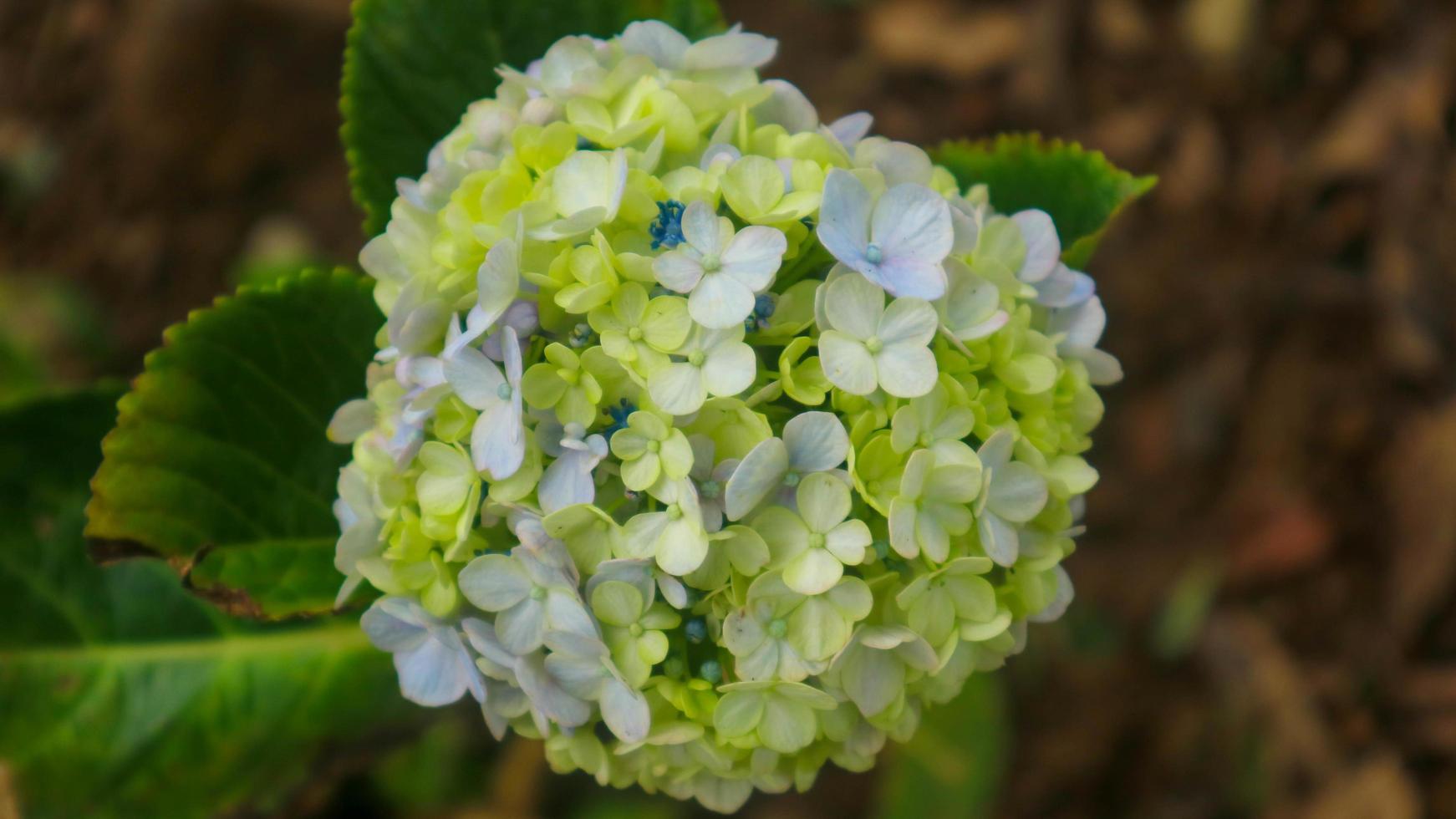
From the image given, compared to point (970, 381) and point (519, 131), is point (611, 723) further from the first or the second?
point (519, 131)

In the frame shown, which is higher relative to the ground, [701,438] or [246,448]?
[701,438]

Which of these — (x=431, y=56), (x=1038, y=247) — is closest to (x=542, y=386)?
(x=1038, y=247)

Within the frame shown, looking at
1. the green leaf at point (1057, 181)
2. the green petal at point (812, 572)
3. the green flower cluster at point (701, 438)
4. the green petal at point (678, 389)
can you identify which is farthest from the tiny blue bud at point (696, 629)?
the green leaf at point (1057, 181)

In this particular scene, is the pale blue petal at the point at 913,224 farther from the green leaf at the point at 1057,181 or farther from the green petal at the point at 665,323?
the green leaf at the point at 1057,181

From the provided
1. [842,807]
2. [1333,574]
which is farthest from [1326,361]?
[842,807]

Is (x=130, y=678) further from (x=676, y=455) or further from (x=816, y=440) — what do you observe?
(x=816, y=440)

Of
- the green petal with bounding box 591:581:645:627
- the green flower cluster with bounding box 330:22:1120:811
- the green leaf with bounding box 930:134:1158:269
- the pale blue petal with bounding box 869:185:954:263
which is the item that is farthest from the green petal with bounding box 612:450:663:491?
the green leaf with bounding box 930:134:1158:269
